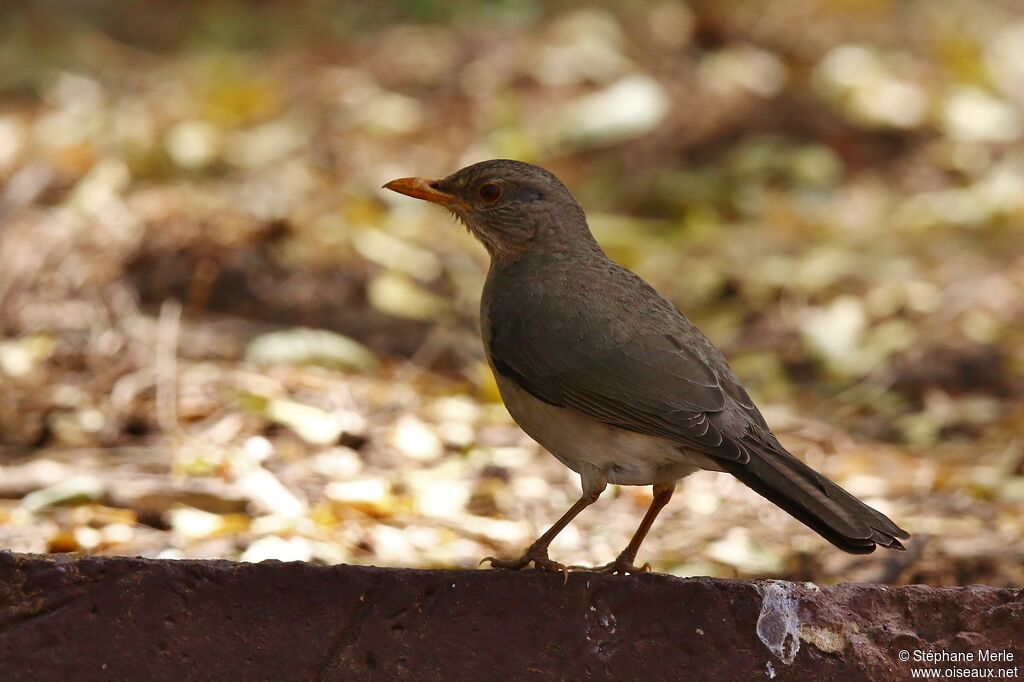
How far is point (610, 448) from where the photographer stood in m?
4.11

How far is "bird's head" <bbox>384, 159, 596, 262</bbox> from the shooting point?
16.1 ft

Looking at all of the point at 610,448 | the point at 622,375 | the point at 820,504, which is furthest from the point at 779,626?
the point at 622,375

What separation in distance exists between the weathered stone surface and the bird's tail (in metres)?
0.14

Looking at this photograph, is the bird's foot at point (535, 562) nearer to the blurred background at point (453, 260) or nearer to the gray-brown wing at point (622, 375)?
the gray-brown wing at point (622, 375)

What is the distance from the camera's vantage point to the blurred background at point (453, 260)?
18.0 feet

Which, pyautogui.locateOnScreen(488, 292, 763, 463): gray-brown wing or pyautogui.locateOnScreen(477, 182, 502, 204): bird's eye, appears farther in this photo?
pyautogui.locateOnScreen(477, 182, 502, 204): bird's eye

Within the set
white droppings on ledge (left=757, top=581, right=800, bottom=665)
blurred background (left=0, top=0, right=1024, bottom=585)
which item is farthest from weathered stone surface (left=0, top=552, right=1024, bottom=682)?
blurred background (left=0, top=0, right=1024, bottom=585)

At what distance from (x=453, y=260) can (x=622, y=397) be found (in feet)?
14.3

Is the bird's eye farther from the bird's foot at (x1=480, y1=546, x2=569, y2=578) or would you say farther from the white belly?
the bird's foot at (x1=480, y1=546, x2=569, y2=578)

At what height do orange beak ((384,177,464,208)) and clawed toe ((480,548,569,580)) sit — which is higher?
orange beak ((384,177,464,208))

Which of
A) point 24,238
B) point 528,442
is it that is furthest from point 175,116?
point 528,442

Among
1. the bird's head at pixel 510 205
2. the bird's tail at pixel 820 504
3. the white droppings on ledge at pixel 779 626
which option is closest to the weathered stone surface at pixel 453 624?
the white droppings on ledge at pixel 779 626

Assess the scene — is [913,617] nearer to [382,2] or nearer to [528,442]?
[528,442]

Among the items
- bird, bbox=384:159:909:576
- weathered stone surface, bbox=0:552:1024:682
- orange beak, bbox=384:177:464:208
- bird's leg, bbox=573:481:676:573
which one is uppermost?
orange beak, bbox=384:177:464:208
